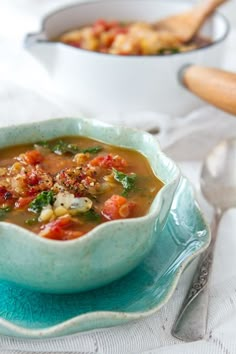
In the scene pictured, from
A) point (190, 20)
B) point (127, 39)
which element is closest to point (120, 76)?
point (127, 39)

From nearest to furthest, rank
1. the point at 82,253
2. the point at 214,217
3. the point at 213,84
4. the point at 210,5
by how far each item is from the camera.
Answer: the point at 82,253 → the point at 214,217 → the point at 213,84 → the point at 210,5

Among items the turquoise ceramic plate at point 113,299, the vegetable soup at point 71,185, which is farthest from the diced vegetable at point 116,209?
the turquoise ceramic plate at point 113,299

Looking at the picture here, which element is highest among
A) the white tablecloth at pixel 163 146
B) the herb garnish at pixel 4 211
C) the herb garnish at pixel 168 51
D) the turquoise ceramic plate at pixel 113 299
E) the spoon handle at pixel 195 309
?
the herb garnish at pixel 4 211

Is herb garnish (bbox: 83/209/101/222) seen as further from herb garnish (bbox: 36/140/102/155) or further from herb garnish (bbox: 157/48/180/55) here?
herb garnish (bbox: 157/48/180/55)

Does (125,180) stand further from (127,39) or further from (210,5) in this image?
(210,5)

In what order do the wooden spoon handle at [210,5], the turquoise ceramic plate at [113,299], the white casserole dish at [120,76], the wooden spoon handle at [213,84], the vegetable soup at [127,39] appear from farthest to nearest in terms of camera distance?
the wooden spoon handle at [210,5] → the vegetable soup at [127,39] → the white casserole dish at [120,76] → the wooden spoon handle at [213,84] → the turquoise ceramic plate at [113,299]

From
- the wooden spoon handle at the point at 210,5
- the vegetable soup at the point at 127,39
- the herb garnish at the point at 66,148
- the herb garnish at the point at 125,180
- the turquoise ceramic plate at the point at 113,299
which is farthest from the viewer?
the wooden spoon handle at the point at 210,5

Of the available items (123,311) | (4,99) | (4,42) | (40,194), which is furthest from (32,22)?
(123,311)

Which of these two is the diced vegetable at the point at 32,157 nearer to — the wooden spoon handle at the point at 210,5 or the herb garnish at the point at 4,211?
the herb garnish at the point at 4,211
